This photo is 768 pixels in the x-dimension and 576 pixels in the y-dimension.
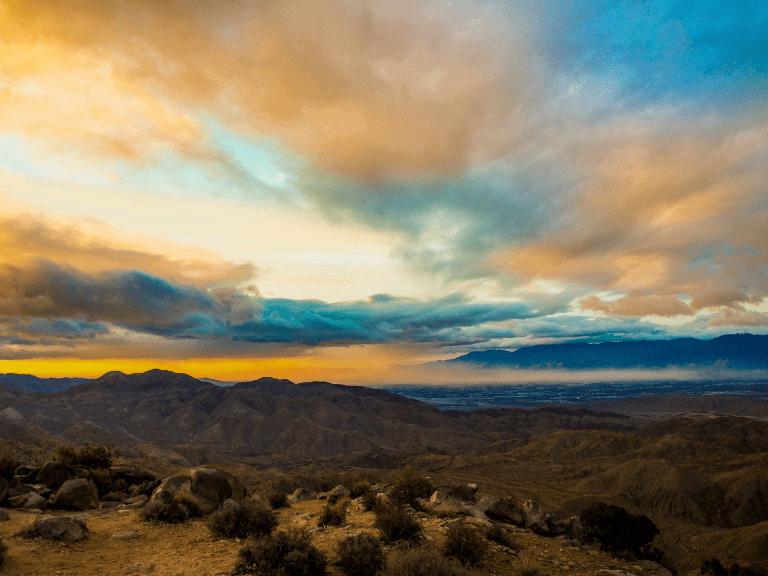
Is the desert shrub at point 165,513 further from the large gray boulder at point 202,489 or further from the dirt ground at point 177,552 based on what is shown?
the large gray boulder at point 202,489

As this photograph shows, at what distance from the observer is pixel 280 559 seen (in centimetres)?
992

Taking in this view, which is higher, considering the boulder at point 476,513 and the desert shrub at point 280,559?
the desert shrub at point 280,559

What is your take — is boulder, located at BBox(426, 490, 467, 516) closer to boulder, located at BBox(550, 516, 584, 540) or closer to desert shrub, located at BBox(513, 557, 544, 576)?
boulder, located at BBox(550, 516, 584, 540)

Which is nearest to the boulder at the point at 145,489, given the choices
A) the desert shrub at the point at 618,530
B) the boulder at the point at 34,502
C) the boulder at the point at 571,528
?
the boulder at the point at 34,502

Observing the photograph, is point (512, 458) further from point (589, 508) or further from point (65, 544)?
point (65, 544)

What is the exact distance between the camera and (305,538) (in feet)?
36.8

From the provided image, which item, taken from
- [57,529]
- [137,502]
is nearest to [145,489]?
[137,502]

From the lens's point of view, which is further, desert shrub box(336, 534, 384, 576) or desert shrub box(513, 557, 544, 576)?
desert shrub box(513, 557, 544, 576)

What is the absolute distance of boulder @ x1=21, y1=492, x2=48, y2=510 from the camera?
1652 cm

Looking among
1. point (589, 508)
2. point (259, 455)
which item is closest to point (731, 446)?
point (589, 508)

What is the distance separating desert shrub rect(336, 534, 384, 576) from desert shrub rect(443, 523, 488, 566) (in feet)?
7.86

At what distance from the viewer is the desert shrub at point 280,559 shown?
31.5 ft

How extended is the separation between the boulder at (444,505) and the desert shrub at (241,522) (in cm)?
678

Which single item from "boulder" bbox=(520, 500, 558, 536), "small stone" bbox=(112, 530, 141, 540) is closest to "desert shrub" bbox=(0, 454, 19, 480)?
"small stone" bbox=(112, 530, 141, 540)
